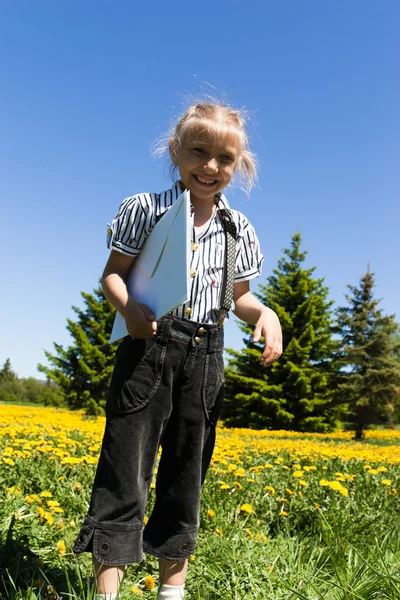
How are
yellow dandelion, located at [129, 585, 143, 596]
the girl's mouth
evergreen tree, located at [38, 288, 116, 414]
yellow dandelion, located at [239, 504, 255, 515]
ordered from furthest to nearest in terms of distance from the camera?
evergreen tree, located at [38, 288, 116, 414]
yellow dandelion, located at [239, 504, 255, 515]
yellow dandelion, located at [129, 585, 143, 596]
the girl's mouth

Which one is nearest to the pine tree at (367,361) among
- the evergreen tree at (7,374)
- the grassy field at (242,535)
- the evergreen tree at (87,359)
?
the evergreen tree at (87,359)

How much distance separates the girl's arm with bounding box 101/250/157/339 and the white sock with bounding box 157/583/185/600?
37.3 inches

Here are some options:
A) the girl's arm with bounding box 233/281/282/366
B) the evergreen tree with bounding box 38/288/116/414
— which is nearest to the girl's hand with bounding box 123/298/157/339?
the girl's arm with bounding box 233/281/282/366

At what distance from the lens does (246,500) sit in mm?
3545

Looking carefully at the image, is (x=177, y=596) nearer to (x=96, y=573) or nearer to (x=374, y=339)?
(x=96, y=573)

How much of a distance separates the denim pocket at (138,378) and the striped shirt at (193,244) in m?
0.17

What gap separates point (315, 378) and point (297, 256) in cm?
605

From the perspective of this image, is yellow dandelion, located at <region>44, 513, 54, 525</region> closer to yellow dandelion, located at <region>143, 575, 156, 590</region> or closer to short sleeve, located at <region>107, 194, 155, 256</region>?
yellow dandelion, located at <region>143, 575, 156, 590</region>

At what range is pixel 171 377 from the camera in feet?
6.46

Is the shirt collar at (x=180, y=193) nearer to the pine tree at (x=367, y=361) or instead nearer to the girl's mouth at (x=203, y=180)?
the girl's mouth at (x=203, y=180)

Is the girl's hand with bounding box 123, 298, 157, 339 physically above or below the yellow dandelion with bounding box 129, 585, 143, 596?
above

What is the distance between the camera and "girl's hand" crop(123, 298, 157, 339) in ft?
6.17

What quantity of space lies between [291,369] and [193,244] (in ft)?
73.6

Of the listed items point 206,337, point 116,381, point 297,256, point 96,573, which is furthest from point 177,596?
point 297,256
